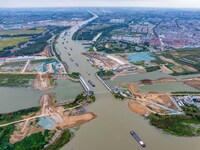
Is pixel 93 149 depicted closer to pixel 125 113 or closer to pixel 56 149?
pixel 56 149

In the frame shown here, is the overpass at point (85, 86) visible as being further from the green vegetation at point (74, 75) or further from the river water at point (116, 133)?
the river water at point (116, 133)

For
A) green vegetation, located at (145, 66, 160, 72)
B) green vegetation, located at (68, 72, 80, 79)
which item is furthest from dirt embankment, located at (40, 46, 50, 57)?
green vegetation, located at (145, 66, 160, 72)

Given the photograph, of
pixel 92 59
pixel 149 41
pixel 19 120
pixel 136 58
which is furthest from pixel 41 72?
pixel 149 41

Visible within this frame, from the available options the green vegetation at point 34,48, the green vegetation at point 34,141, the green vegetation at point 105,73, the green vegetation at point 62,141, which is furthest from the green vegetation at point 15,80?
the green vegetation at point 62,141

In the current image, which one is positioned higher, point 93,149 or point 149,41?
point 149,41

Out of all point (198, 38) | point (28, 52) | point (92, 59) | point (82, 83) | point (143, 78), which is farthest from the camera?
point (198, 38)

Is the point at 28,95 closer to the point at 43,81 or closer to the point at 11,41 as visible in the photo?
the point at 43,81

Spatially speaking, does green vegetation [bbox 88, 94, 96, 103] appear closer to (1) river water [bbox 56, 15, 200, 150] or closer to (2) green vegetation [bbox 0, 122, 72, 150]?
(1) river water [bbox 56, 15, 200, 150]

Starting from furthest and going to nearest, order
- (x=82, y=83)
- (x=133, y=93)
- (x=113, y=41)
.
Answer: (x=113, y=41) → (x=82, y=83) → (x=133, y=93)
